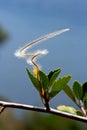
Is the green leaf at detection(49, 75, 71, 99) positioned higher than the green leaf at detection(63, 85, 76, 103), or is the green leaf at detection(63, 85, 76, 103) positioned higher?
the green leaf at detection(49, 75, 71, 99)

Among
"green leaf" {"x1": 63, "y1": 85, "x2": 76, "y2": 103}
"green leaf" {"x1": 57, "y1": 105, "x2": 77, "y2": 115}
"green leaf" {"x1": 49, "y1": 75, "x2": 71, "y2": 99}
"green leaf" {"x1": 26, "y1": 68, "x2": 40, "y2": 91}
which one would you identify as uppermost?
"green leaf" {"x1": 26, "y1": 68, "x2": 40, "y2": 91}

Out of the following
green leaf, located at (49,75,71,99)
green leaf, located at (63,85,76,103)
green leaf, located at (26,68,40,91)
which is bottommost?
green leaf, located at (63,85,76,103)

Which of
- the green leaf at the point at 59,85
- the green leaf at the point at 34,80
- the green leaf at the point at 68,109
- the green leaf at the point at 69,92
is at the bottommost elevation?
the green leaf at the point at 68,109

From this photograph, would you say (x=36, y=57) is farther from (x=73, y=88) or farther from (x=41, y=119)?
(x=41, y=119)

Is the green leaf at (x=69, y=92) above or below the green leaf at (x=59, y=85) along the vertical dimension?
below

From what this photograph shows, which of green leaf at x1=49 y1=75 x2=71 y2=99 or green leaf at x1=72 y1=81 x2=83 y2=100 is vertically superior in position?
green leaf at x1=49 y1=75 x2=71 y2=99
